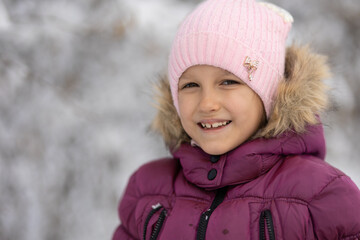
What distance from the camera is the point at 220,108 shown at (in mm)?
1320

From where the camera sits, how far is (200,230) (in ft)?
4.15

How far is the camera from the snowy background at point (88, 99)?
236cm

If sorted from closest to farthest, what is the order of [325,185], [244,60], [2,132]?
[325,185], [244,60], [2,132]

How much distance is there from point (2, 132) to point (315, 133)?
1805 millimetres

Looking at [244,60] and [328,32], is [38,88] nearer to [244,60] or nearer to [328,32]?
[244,60]

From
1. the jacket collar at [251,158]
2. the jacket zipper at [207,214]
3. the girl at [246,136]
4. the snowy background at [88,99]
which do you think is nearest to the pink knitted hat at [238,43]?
the girl at [246,136]

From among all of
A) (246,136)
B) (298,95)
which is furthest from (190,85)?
(298,95)

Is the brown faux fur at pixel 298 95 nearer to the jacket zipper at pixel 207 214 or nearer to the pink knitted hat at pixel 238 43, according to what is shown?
the pink knitted hat at pixel 238 43

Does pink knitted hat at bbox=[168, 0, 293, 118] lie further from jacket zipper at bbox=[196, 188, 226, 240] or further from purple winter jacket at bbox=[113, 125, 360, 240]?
jacket zipper at bbox=[196, 188, 226, 240]

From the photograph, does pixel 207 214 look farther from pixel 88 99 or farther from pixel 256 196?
pixel 88 99

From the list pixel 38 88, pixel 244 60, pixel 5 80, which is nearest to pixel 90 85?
pixel 38 88

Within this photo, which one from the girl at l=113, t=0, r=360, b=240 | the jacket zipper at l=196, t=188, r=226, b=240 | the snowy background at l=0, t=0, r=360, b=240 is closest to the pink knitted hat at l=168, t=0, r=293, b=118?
the girl at l=113, t=0, r=360, b=240

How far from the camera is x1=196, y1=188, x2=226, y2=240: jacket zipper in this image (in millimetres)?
1259

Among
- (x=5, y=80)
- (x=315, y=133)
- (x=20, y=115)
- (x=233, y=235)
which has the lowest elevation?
(x=233, y=235)
